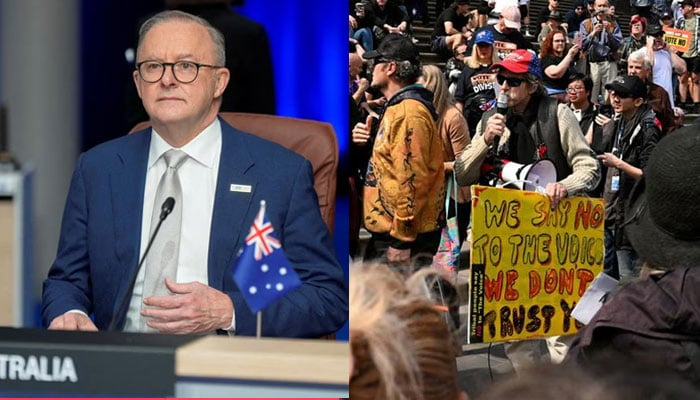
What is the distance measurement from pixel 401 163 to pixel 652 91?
0.96 metres

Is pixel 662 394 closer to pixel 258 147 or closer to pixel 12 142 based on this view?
pixel 258 147

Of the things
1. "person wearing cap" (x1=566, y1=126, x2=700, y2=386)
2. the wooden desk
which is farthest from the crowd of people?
"person wearing cap" (x1=566, y1=126, x2=700, y2=386)

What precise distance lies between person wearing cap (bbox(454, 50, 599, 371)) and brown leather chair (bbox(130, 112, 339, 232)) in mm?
596

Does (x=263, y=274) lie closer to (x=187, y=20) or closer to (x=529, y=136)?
(x=187, y=20)

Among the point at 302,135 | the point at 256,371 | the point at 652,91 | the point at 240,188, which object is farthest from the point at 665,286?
the point at 652,91

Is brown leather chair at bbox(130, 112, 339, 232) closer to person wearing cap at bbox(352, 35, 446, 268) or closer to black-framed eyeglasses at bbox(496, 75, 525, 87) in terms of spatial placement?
person wearing cap at bbox(352, 35, 446, 268)

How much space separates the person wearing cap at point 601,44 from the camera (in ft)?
11.9

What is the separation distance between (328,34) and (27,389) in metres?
1.30

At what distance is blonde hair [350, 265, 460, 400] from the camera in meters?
1.90

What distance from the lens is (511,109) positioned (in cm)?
360

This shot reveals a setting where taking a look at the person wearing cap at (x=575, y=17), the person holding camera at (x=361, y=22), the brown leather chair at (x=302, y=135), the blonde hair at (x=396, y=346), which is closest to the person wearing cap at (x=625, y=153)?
the person wearing cap at (x=575, y=17)

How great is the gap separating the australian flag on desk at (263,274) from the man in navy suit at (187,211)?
8 centimetres

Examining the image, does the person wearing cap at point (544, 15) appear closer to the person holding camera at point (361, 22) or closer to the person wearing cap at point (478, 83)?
the person wearing cap at point (478, 83)

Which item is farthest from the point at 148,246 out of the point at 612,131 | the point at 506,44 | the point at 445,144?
the point at 612,131
